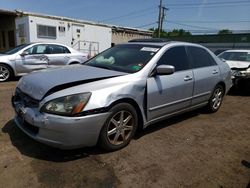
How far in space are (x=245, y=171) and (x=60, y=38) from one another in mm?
13996

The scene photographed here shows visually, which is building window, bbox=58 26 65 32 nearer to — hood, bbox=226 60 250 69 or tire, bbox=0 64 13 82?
tire, bbox=0 64 13 82

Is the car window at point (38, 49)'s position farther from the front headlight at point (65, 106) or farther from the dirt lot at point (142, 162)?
the front headlight at point (65, 106)

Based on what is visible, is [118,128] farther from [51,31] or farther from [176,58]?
[51,31]

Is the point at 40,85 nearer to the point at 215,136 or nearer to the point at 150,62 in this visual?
the point at 150,62

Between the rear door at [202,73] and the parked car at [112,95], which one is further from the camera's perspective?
the rear door at [202,73]

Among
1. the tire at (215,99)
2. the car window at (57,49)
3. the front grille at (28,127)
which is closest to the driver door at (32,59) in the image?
the car window at (57,49)

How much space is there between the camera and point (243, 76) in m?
7.58

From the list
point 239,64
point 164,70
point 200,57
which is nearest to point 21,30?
point 239,64

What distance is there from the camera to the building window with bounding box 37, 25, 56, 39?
14.1 meters

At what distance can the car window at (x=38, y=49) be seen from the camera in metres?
8.81

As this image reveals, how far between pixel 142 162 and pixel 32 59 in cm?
701

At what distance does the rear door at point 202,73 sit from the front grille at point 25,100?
2863 millimetres

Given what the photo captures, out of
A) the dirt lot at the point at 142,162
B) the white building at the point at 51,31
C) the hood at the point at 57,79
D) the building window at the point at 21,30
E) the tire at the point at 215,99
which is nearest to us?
the dirt lot at the point at 142,162

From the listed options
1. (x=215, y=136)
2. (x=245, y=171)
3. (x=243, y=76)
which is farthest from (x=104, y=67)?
(x=243, y=76)
